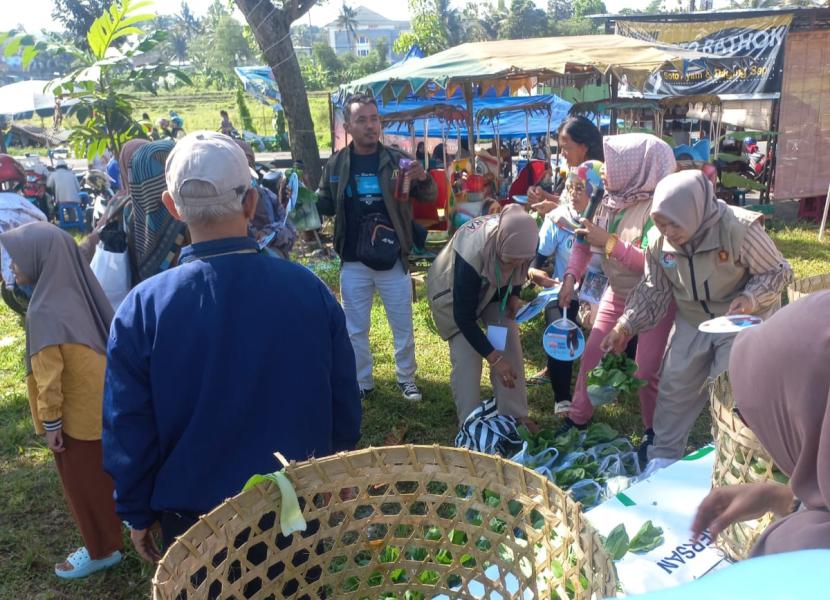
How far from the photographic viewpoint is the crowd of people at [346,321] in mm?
1636

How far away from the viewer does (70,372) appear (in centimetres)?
272

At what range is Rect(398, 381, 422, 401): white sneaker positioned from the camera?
177 inches

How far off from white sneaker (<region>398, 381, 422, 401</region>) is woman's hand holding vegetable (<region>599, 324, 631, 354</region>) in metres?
1.52

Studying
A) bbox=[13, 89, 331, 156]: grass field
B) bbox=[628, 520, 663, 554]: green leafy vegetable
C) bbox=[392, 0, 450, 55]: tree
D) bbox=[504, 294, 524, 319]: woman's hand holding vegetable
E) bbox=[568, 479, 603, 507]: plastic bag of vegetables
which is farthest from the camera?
bbox=[392, 0, 450, 55]: tree

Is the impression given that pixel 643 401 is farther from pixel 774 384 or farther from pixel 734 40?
pixel 734 40

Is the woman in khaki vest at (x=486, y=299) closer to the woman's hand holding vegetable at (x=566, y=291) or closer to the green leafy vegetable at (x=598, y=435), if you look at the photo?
Result: the woman's hand holding vegetable at (x=566, y=291)

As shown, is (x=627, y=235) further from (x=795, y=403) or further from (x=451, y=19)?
(x=451, y=19)

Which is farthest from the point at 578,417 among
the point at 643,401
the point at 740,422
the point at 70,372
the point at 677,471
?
the point at 70,372

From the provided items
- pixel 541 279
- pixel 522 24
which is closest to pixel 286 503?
pixel 541 279

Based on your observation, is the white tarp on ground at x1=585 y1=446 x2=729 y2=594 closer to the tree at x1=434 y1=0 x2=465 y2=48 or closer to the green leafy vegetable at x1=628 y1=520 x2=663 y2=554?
the green leafy vegetable at x1=628 y1=520 x2=663 y2=554

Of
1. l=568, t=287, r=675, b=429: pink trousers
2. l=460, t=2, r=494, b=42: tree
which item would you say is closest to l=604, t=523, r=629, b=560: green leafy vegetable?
l=568, t=287, r=675, b=429: pink trousers

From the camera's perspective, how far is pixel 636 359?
3.56m

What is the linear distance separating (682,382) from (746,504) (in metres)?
1.73

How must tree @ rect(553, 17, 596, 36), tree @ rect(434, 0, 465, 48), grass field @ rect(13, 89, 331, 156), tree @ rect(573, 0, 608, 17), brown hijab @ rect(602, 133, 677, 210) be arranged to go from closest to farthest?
brown hijab @ rect(602, 133, 677, 210) < grass field @ rect(13, 89, 331, 156) < tree @ rect(553, 17, 596, 36) < tree @ rect(434, 0, 465, 48) < tree @ rect(573, 0, 608, 17)
